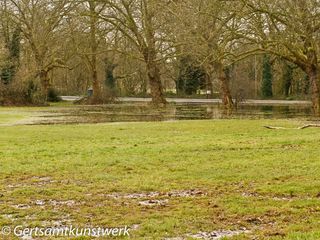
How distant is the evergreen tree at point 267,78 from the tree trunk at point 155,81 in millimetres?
21670

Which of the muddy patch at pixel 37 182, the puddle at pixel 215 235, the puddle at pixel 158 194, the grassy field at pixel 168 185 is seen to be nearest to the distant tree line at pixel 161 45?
the grassy field at pixel 168 185

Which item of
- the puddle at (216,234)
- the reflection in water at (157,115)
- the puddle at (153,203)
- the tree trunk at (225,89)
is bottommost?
the reflection in water at (157,115)

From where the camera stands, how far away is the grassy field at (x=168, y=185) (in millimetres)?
6408

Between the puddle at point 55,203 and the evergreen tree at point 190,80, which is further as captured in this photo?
the evergreen tree at point 190,80

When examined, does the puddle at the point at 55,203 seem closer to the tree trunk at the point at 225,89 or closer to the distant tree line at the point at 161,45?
the distant tree line at the point at 161,45

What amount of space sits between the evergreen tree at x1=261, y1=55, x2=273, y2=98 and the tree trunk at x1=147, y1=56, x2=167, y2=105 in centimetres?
2167

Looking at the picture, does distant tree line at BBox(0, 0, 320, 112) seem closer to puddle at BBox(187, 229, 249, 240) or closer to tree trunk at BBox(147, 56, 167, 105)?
tree trunk at BBox(147, 56, 167, 105)

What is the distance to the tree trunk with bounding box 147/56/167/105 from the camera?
4334 cm

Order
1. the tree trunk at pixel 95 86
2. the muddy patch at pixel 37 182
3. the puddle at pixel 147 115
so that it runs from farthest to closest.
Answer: the tree trunk at pixel 95 86 < the puddle at pixel 147 115 < the muddy patch at pixel 37 182

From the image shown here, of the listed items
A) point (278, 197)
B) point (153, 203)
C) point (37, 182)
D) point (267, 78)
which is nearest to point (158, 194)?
point (153, 203)

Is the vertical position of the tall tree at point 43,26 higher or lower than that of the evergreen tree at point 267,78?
higher

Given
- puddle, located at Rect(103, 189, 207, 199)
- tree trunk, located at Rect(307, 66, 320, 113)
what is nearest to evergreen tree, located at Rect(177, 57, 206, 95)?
tree trunk, located at Rect(307, 66, 320, 113)

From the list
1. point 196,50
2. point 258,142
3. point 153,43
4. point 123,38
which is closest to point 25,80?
point 123,38

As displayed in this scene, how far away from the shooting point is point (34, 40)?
149 ft
